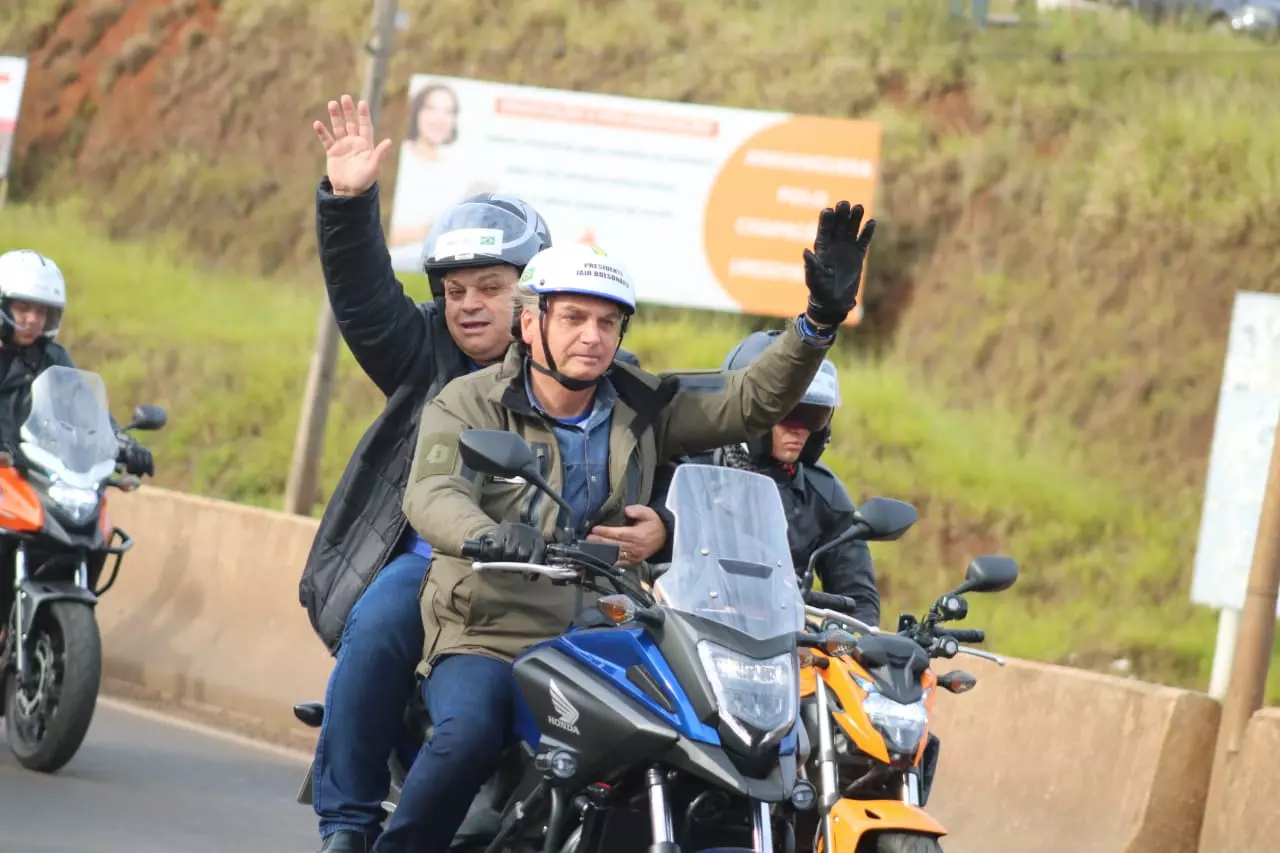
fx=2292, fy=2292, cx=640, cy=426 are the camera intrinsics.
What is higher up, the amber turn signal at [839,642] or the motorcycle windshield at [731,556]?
the motorcycle windshield at [731,556]

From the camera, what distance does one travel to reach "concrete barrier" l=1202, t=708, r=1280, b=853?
25.9 ft

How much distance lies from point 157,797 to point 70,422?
1.85m

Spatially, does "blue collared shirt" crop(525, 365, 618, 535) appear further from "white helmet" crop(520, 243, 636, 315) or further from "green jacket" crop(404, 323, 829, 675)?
"white helmet" crop(520, 243, 636, 315)

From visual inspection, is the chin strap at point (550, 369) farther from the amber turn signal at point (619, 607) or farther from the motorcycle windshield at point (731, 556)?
the amber turn signal at point (619, 607)

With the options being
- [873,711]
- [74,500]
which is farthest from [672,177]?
[873,711]

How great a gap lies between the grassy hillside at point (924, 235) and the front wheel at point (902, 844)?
11474 mm

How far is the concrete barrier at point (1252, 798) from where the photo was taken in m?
7.89

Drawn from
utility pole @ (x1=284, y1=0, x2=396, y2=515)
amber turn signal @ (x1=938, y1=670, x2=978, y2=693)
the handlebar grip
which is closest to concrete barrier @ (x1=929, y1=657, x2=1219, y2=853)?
amber turn signal @ (x1=938, y1=670, x2=978, y2=693)

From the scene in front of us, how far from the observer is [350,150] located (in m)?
6.23

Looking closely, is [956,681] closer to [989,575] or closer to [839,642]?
[989,575]

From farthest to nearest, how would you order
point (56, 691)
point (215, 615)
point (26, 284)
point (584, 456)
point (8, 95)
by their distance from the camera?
point (8, 95), point (215, 615), point (26, 284), point (56, 691), point (584, 456)

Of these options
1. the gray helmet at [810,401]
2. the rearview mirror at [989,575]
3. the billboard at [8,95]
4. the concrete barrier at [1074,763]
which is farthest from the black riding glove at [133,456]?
the billboard at [8,95]

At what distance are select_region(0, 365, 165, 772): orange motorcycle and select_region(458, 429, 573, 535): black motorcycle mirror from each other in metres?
4.84

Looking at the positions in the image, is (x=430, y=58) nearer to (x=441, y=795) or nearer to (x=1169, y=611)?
(x=1169, y=611)
